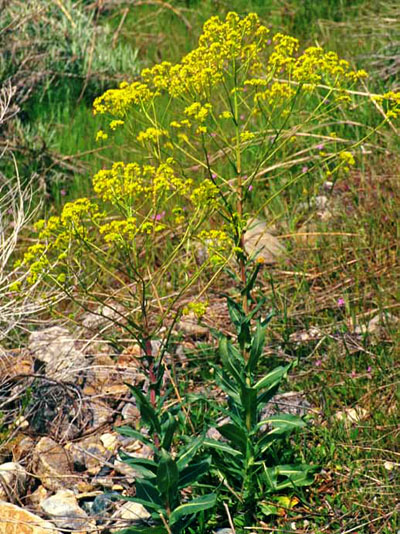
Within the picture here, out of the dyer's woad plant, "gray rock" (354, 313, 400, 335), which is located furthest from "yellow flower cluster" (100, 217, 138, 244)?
"gray rock" (354, 313, 400, 335)

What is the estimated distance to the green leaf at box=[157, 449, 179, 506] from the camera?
7.30ft

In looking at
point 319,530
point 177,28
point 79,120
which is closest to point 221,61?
point 319,530

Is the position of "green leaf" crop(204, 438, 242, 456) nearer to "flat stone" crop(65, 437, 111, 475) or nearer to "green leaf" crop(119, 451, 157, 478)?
"green leaf" crop(119, 451, 157, 478)

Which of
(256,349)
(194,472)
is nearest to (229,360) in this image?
(256,349)

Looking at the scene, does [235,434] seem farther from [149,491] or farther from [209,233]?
[209,233]

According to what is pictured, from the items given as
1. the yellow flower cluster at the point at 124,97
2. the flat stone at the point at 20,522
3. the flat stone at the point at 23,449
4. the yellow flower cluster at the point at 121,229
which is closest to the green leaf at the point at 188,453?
the flat stone at the point at 20,522

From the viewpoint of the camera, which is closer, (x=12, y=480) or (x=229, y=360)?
(x=229, y=360)

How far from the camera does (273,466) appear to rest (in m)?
2.70

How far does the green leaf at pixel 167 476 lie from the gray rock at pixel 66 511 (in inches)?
16.2

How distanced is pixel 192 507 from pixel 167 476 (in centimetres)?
17

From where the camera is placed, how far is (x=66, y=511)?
2.74 m

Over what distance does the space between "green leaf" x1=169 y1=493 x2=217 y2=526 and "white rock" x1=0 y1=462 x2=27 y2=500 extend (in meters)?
0.74

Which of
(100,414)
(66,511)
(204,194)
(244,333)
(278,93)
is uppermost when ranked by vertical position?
(278,93)

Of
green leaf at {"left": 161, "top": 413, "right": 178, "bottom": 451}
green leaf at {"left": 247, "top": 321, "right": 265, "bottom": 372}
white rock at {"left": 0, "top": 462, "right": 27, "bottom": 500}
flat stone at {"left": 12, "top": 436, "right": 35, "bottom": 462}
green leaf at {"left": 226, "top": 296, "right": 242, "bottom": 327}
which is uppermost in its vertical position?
green leaf at {"left": 226, "top": 296, "right": 242, "bottom": 327}
